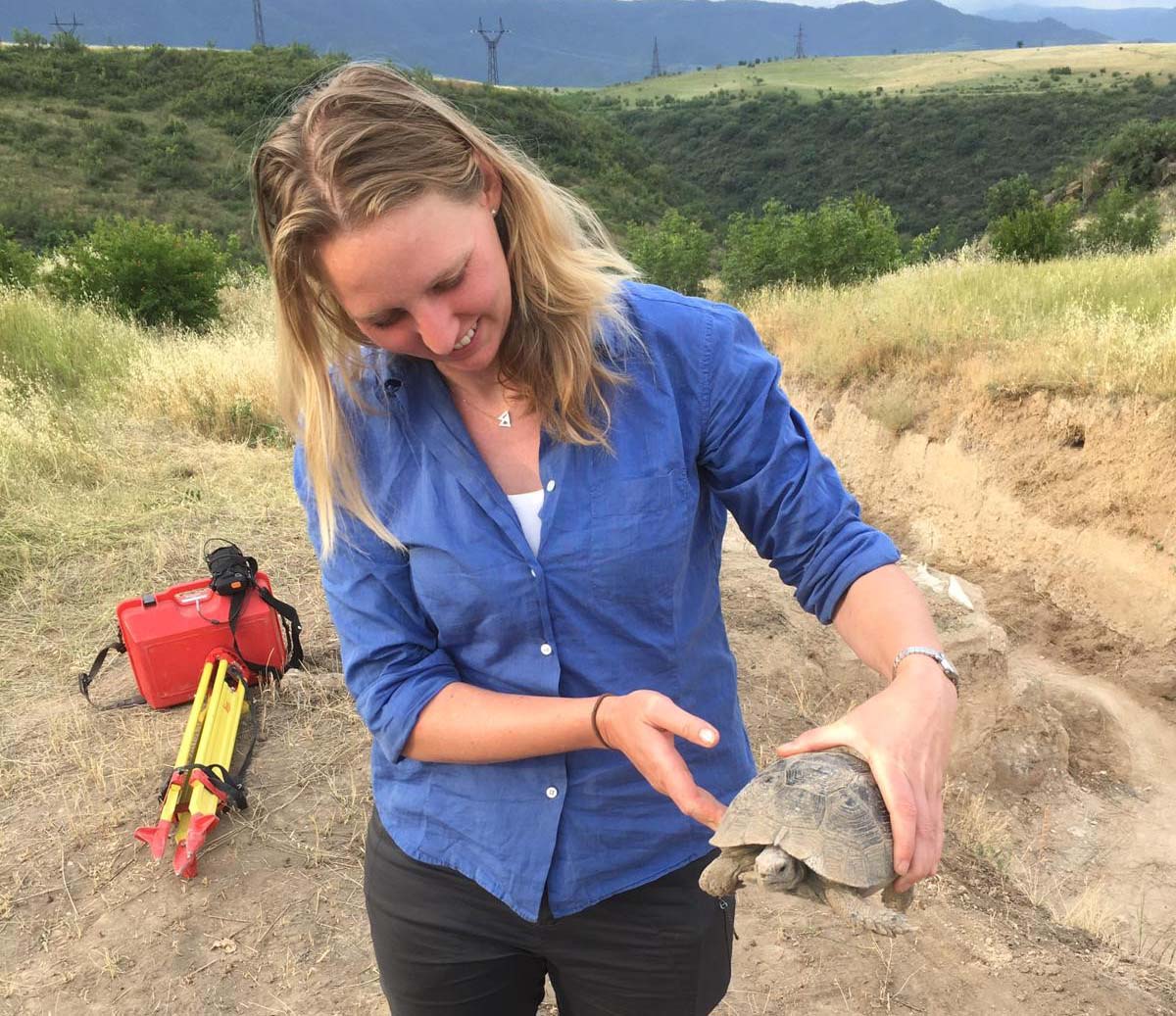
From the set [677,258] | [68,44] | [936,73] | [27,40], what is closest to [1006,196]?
[677,258]

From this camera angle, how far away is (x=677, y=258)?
1480cm

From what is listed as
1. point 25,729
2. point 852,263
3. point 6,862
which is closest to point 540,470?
point 6,862

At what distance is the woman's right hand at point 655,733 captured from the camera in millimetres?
1092

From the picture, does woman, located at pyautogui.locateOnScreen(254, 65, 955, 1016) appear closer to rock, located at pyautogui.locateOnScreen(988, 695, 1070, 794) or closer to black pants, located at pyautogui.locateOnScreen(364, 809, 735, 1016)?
black pants, located at pyautogui.locateOnScreen(364, 809, 735, 1016)

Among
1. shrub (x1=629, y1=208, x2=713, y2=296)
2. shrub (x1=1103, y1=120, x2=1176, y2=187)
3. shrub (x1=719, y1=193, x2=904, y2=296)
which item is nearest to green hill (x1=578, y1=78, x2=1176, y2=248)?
shrub (x1=1103, y1=120, x2=1176, y2=187)

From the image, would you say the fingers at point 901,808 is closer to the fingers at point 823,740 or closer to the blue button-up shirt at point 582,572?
the fingers at point 823,740

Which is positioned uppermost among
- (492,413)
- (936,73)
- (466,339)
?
(936,73)

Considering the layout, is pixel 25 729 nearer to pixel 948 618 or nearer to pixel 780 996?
pixel 780 996

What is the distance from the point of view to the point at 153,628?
3.85 meters

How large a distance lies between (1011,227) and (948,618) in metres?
8.17

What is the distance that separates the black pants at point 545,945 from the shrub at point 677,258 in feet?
45.5

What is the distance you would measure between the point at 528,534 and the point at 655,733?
35 centimetres

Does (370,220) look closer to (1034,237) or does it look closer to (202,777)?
(202,777)

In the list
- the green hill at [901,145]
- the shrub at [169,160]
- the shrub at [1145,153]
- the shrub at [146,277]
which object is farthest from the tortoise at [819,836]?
the green hill at [901,145]
